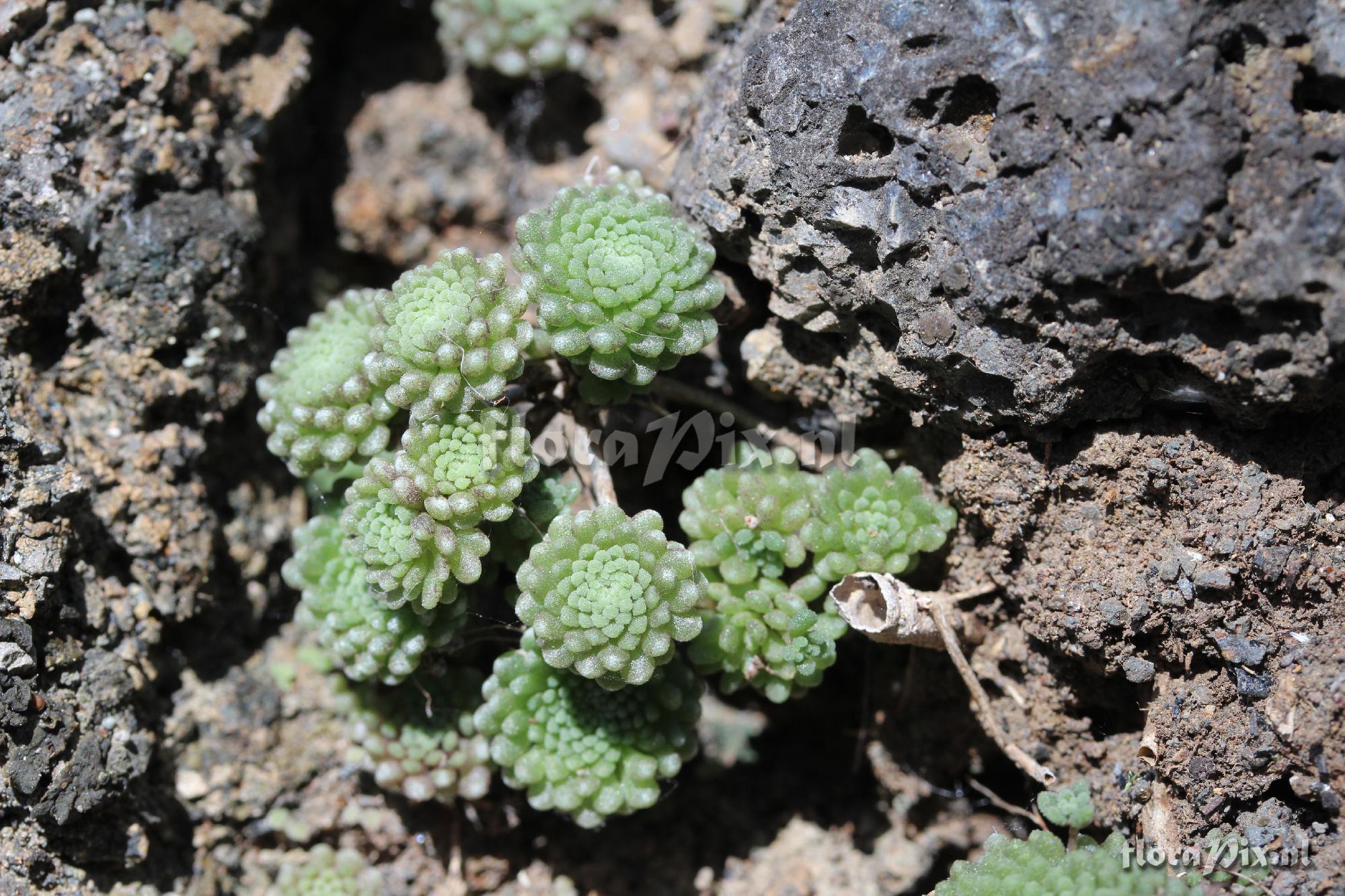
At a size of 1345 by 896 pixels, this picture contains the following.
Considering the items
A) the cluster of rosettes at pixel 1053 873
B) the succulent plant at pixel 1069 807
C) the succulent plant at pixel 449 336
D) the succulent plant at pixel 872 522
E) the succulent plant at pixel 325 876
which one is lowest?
the succulent plant at pixel 325 876

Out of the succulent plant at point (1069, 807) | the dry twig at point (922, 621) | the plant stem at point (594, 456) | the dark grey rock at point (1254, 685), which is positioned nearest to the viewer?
the dark grey rock at point (1254, 685)

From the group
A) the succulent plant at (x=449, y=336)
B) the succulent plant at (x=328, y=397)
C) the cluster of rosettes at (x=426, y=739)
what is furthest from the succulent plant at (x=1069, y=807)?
the succulent plant at (x=328, y=397)

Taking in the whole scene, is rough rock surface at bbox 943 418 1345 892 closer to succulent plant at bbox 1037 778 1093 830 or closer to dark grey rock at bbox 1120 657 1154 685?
dark grey rock at bbox 1120 657 1154 685

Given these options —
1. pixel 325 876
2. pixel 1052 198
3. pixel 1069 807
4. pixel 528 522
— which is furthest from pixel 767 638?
pixel 325 876

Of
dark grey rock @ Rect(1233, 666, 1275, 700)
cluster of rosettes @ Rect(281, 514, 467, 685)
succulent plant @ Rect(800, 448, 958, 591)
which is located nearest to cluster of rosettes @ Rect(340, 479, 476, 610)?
cluster of rosettes @ Rect(281, 514, 467, 685)

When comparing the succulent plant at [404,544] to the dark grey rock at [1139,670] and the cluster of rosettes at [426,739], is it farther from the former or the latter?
the dark grey rock at [1139,670]

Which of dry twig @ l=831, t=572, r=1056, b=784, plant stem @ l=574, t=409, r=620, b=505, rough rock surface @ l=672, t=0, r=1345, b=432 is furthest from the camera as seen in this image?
plant stem @ l=574, t=409, r=620, b=505
